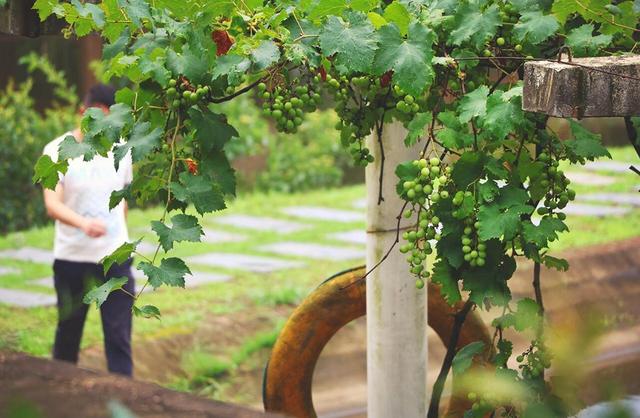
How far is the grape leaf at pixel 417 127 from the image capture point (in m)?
2.63

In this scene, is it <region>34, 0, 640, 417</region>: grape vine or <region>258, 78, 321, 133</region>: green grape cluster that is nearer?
<region>34, 0, 640, 417</region>: grape vine

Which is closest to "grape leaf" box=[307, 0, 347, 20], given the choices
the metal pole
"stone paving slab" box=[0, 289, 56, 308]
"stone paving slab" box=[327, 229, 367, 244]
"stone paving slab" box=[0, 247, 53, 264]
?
the metal pole

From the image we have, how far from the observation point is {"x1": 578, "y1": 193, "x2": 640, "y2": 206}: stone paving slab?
10.3 meters

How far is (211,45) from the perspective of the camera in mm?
2570

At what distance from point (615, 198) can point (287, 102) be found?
825 cm

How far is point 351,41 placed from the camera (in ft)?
7.81

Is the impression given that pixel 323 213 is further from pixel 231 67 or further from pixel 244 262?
pixel 231 67

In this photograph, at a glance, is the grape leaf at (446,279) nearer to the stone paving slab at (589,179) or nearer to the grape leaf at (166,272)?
the grape leaf at (166,272)

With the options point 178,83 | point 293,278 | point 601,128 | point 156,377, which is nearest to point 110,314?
point 156,377

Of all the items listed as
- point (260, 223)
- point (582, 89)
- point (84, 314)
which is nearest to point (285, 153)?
point (260, 223)

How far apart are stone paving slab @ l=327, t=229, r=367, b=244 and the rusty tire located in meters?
4.82

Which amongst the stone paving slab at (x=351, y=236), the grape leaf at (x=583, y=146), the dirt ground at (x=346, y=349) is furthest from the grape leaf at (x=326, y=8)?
the stone paving slab at (x=351, y=236)

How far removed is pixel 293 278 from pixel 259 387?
1538mm

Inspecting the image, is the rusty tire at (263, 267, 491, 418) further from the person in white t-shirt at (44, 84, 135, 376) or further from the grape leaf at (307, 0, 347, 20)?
the person in white t-shirt at (44, 84, 135, 376)
